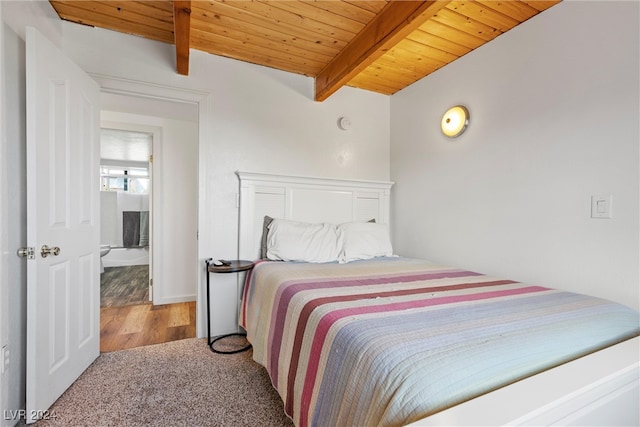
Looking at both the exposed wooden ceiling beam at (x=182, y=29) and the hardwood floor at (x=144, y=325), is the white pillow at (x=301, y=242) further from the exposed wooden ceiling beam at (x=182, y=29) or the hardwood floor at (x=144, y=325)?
the exposed wooden ceiling beam at (x=182, y=29)

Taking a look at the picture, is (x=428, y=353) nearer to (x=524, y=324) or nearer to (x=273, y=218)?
(x=524, y=324)

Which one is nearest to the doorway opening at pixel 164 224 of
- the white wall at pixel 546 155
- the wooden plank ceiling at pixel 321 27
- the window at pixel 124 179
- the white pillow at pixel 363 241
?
the wooden plank ceiling at pixel 321 27

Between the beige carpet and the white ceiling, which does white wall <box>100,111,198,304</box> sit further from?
the beige carpet

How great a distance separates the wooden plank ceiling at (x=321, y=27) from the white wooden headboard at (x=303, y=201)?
0.91 meters

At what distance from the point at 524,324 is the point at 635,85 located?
4.66ft

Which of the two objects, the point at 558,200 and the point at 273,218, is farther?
the point at 273,218

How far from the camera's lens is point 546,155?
1787mm

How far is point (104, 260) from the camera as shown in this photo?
529 cm

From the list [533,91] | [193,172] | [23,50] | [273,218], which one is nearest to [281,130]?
[273,218]

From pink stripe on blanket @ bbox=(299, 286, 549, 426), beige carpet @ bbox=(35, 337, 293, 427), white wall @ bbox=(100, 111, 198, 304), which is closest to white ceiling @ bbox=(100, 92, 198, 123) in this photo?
white wall @ bbox=(100, 111, 198, 304)

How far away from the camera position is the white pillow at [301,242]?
2279 mm

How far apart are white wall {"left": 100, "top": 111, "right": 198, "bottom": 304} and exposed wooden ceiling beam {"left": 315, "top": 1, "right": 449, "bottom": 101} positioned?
1.83 m

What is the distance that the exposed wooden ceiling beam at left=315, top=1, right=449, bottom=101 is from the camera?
1.55 meters

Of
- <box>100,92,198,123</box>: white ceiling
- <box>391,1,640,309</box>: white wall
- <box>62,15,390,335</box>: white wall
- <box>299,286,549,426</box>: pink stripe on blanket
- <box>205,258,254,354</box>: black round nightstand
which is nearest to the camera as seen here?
<box>299,286,549,426</box>: pink stripe on blanket
